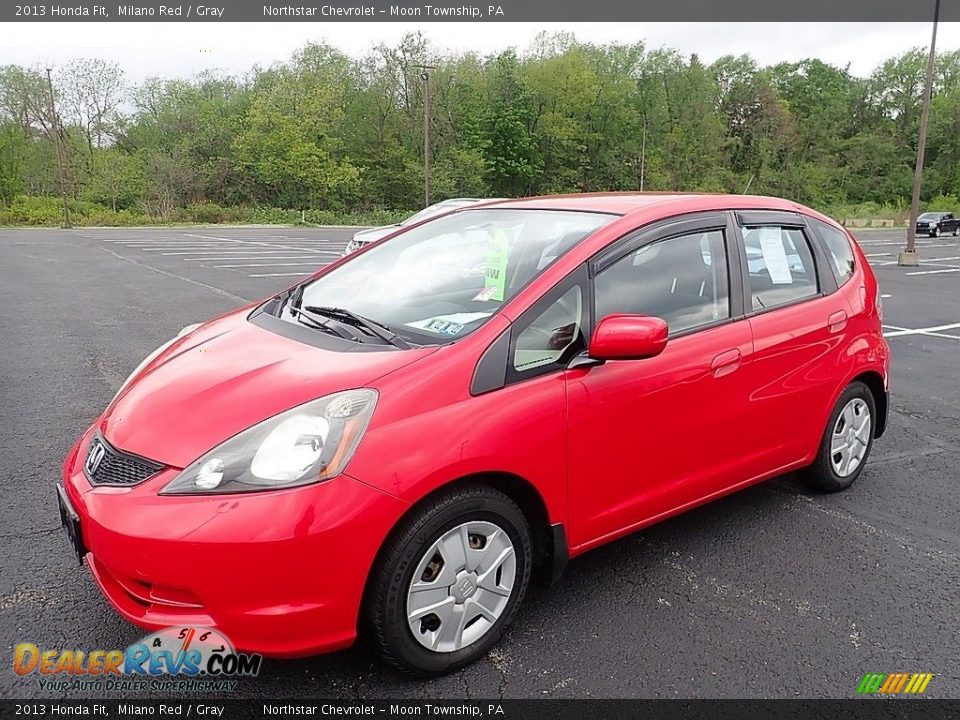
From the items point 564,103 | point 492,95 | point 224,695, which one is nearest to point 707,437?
point 224,695

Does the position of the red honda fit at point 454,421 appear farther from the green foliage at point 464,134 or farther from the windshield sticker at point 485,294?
the green foliage at point 464,134

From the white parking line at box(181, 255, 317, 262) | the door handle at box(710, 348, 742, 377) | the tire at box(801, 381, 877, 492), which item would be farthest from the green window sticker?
the white parking line at box(181, 255, 317, 262)

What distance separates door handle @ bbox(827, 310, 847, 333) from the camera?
150 inches

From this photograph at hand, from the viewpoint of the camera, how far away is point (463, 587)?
2.46 meters

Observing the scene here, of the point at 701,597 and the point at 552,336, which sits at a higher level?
the point at 552,336

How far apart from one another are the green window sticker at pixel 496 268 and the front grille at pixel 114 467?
137 centimetres

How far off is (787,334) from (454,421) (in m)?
1.97

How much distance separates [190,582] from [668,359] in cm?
194

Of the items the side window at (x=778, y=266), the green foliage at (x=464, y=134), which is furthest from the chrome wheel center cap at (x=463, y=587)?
the green foliage at (x=464, y=134)

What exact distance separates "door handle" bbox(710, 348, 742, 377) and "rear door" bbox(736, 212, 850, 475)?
12 centimetres

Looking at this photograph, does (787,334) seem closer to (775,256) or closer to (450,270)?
(775,256)

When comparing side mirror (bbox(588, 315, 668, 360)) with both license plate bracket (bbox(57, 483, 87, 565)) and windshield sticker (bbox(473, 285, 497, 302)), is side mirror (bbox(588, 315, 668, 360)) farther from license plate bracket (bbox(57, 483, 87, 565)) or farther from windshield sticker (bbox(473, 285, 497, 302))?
license plate bracket (bbox(57, 483, 87, 565))

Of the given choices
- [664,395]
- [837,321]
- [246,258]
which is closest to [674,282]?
[664,395]

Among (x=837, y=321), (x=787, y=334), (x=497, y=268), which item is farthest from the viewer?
(x=837, y=321)
